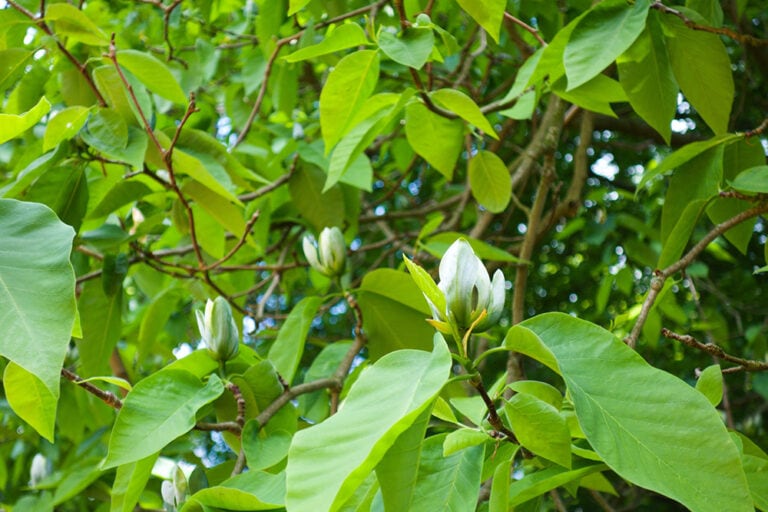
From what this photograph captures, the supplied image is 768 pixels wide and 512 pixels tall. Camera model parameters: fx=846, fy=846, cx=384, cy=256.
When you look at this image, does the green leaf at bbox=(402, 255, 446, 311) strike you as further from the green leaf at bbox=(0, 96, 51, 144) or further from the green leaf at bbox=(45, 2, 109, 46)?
the green leaf at bbox=(45, 2, 109, 46)

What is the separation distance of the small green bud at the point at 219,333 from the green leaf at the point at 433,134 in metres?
0.51

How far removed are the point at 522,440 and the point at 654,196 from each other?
1.88m

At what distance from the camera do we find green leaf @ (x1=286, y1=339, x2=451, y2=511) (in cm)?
61

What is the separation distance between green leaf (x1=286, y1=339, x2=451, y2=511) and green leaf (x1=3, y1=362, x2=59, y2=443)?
0.46m

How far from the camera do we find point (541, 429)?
32.2 inches

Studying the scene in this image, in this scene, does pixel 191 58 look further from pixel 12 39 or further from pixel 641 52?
pixel 641 52

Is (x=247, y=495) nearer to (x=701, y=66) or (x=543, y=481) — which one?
(x=543, y=481)

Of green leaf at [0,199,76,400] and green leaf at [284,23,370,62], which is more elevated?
green leaf at [284,23,370,62]

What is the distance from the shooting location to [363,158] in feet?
6.00

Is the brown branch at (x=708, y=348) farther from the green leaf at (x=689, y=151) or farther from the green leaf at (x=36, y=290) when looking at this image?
the green leaf at (x=36, y=290)

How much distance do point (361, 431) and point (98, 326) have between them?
1132 millimetres

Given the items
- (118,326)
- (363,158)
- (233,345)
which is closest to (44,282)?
(233,345)

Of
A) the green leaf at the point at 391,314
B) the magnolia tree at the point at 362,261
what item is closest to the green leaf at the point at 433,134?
the magnolia tree at the point at 362,261

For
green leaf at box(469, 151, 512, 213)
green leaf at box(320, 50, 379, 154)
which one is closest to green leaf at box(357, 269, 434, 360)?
green leaf at box(320, 50, 379, 154)
